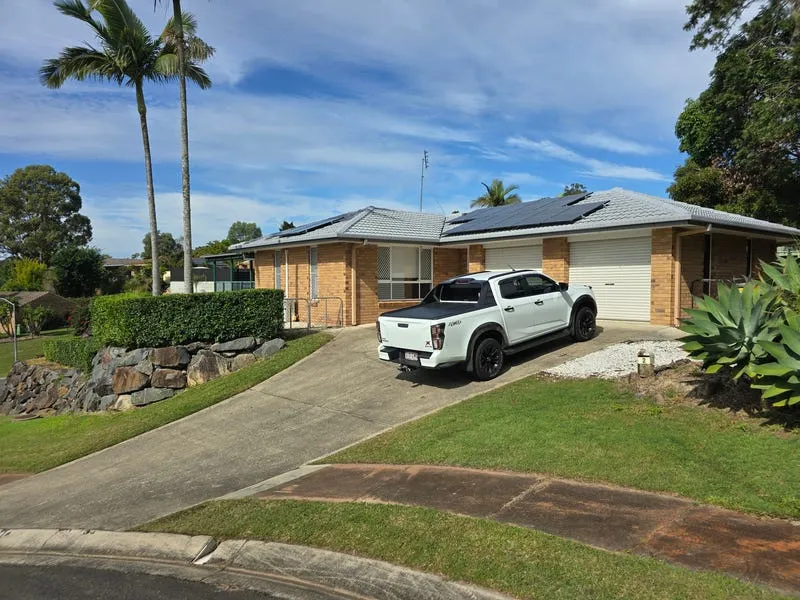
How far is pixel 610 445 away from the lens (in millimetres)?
6207

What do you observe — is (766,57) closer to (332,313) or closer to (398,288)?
(398,288)

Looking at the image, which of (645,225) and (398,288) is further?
(398,288)

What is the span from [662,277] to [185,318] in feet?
39.1

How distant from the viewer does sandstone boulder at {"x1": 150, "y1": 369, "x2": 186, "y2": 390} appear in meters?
13.9

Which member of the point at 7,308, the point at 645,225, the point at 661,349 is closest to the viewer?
the point at 661,349

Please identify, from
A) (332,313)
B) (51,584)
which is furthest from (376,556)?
(332,313)

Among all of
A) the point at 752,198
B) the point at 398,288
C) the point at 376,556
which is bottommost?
the point at 376,556

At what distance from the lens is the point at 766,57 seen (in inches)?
772

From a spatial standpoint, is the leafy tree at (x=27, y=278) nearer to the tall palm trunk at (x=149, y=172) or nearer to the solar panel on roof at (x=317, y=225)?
the tall palm trunk at (x=149, y=172)

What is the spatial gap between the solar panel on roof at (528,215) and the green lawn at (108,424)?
6.44 m

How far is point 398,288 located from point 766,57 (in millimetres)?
15293

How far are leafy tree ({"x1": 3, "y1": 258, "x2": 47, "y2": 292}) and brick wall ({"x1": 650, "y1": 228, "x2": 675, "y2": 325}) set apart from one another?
156 ft

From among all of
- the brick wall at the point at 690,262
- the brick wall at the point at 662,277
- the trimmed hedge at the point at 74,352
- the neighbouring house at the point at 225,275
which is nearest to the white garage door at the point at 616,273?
the brick wall at the point at 662,277

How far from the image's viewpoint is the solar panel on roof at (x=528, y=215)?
52.0 ft
